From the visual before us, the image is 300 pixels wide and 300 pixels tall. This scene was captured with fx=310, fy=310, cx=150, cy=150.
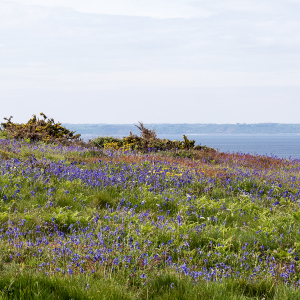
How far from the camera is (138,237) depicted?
4555 millimetres

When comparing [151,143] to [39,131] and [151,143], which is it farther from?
[39,131]

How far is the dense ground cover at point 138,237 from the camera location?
10.7 feet

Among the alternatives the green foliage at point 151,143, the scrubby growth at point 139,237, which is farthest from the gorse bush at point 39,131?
the scrubby growth at point 139,237

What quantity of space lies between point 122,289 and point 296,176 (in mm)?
9697

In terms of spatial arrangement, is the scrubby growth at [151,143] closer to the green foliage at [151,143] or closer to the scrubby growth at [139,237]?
the green foliage at [151,143]

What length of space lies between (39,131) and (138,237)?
14392mm

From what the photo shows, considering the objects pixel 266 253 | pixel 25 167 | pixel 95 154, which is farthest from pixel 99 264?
pixel 95 154

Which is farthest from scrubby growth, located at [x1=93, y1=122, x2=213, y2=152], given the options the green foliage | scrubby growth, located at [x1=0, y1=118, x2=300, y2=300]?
scrubby growth, located at [x1=0, y1=118, x2=300, y2=300]

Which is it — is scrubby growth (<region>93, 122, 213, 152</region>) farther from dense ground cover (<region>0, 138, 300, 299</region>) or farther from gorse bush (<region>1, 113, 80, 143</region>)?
dense ground cover (<region>0, 138, 300, 299</region>)

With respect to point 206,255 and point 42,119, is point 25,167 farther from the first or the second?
point 42,119

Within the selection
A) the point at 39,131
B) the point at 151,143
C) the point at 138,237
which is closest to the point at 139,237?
the point at 138,237

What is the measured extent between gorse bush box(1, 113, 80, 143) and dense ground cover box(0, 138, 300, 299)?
7.40 meters

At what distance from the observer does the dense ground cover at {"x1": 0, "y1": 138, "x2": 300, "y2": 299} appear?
10.7ft

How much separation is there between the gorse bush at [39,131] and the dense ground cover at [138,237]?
24.3ft
